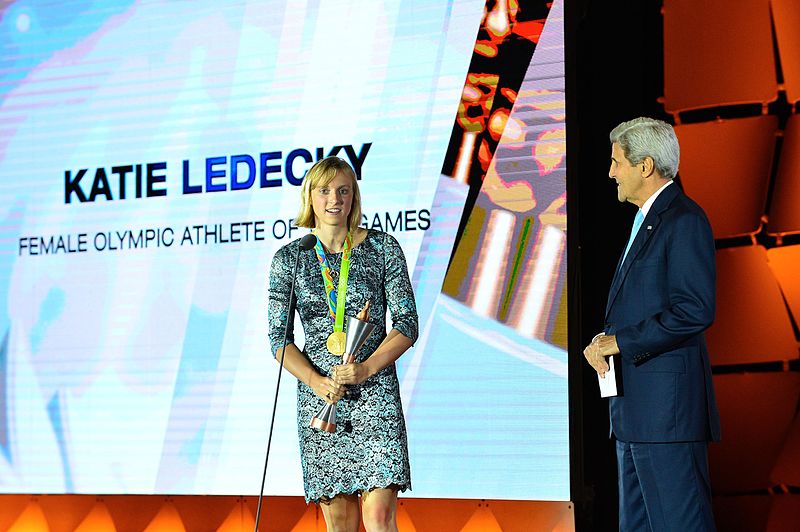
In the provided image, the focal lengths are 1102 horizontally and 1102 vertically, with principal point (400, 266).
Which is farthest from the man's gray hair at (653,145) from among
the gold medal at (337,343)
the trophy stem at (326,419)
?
the trophy stem at (326,419)

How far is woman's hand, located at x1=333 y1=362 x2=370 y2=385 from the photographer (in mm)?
3250

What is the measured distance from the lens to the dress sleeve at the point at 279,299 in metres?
3.42

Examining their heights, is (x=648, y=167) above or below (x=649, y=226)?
above

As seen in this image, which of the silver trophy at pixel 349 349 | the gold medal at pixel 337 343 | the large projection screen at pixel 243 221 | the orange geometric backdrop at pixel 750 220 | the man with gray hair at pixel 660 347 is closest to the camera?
the man with gray hair at pixel 660 347

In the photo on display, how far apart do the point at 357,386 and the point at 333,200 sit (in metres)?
0.58

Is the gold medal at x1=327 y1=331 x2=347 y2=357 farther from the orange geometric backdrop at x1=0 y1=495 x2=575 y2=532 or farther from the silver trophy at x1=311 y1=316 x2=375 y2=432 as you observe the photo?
the orange geometric backdrop at x1=0 y1=495 x2=575 y2=532

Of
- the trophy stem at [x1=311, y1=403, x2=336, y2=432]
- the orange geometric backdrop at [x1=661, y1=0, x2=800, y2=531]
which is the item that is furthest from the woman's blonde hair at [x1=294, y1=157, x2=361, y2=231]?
the orange geometric backdrop at [x1=661, y1=0, x2=800, y2=531]

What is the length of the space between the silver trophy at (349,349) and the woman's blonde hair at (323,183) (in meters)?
0.37

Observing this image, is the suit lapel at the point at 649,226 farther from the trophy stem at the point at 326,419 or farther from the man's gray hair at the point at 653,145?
the trophy stem at the point at 326,419

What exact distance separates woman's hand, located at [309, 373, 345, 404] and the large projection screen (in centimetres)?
135

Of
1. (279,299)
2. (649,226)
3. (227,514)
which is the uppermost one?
(649,226)

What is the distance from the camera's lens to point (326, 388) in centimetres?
329

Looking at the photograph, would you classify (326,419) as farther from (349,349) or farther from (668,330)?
(668,330)

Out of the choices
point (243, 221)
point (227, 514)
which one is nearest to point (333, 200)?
point (243, 221)
